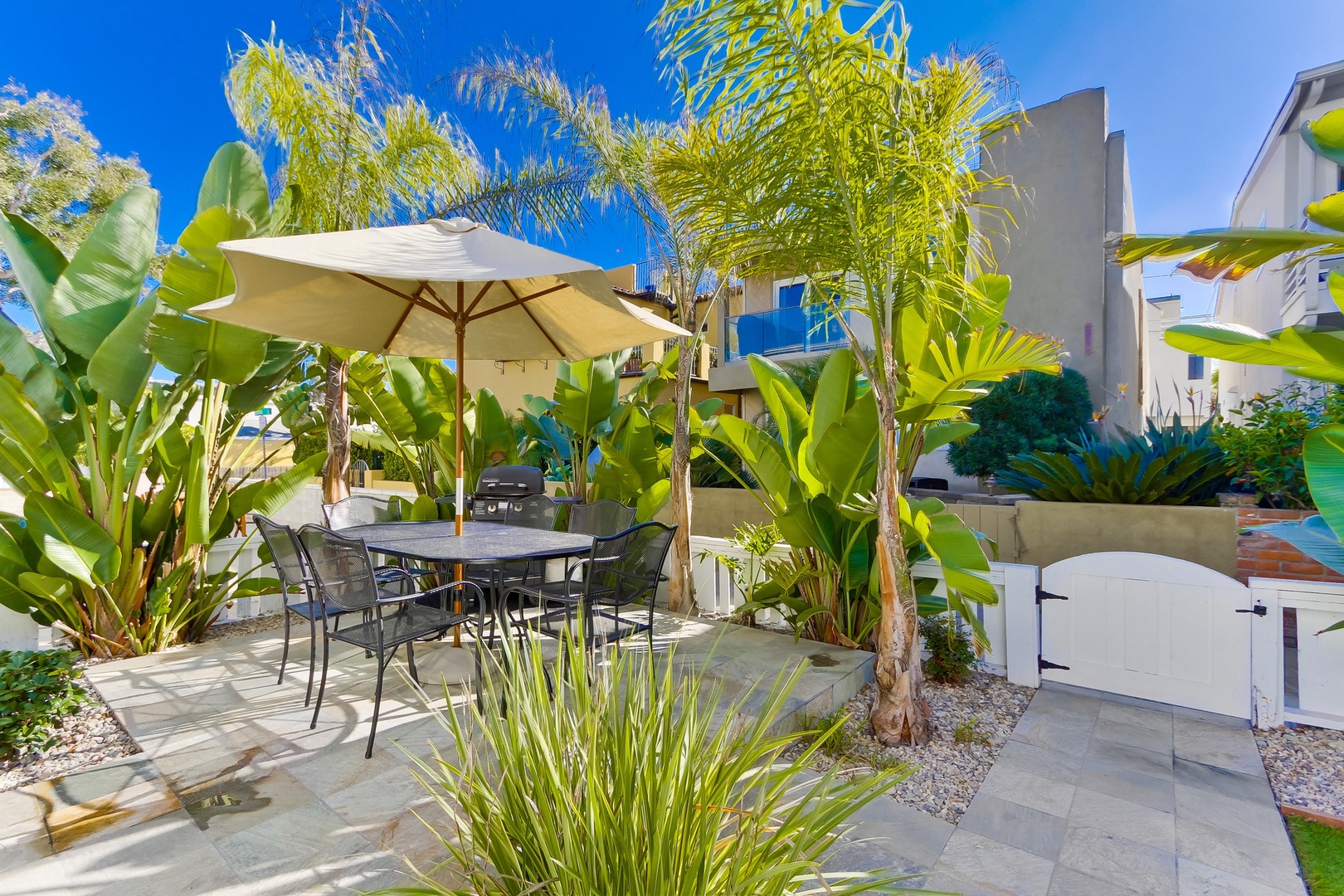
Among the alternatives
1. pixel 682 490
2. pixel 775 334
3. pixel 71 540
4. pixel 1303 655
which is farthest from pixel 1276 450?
pixel 775 334

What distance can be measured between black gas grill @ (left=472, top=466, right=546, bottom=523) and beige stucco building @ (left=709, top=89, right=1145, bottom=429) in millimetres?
6611

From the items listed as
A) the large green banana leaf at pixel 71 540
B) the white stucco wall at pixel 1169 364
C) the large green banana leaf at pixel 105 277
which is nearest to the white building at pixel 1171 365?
the white stucco wall at pixel 1169 364

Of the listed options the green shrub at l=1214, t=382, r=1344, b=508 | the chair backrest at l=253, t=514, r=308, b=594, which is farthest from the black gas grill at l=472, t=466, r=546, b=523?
the green shrub at l=1214, t=382, r=1344, b=508

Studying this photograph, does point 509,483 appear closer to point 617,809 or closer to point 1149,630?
point 617,809

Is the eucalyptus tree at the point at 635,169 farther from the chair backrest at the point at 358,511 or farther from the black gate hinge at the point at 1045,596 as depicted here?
the black gate hinge at the point at 1045,596

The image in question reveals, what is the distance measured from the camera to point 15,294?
15.2 meters

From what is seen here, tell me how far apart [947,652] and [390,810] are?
3.50 meters

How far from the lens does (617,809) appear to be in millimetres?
1624

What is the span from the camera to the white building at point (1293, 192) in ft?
35.6

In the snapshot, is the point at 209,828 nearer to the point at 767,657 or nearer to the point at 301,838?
the point at 301,838

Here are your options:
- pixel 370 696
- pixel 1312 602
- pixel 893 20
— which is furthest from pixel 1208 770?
pixel 370 696

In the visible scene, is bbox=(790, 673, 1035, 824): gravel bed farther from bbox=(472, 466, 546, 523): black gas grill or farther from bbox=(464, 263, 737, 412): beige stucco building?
bbox=(464, 263, 737, 412): beige stucco building

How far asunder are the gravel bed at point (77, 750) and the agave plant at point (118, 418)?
0.93m

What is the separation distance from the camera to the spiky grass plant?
150 cm
